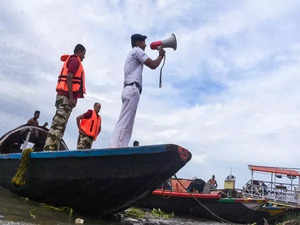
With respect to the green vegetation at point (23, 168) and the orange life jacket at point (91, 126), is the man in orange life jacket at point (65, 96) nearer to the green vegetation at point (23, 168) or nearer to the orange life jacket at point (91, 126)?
the green vegetation at point (23, 168)

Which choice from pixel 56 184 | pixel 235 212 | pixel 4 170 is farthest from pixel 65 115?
pixel 235 212

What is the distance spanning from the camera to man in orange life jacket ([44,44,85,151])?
16.2 ft

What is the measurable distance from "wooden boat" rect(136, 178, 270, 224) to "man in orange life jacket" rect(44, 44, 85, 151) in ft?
17.4

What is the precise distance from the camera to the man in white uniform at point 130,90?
415 centimetres

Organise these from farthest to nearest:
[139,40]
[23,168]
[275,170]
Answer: [275,170], [23,168], [139,40]

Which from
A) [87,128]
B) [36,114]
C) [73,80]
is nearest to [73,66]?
[73,80]

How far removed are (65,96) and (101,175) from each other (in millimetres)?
1526

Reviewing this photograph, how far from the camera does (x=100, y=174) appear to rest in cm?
396

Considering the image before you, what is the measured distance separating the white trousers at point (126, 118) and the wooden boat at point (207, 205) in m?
5.82

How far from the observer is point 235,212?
10.1m

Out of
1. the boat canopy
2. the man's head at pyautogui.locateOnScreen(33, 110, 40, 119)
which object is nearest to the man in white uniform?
the man's head at pyautogui.locateOnScreen(33, 110, 40, 119)

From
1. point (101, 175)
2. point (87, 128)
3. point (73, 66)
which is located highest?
point (73, 66)

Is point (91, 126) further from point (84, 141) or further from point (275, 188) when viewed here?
point (275, 188)

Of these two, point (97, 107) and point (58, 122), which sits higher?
point (97, 107)
